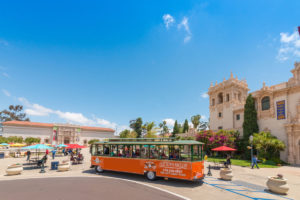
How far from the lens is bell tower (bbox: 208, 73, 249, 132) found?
32.3 metres

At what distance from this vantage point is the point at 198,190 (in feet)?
33.7

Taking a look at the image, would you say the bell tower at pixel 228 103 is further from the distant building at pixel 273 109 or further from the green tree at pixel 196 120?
the green tree at pixel 196 120

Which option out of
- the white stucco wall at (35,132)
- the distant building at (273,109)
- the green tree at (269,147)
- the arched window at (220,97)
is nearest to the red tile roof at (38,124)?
the white stucco wall at (35,132)

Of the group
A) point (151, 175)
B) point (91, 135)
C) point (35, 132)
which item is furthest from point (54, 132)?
point (151, 175)

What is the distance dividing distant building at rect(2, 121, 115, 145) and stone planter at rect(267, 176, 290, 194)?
230 ft

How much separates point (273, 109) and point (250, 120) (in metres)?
3.52

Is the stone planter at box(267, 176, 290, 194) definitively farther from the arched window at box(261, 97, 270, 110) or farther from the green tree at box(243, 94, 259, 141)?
the arched window at box(261, 97, 270, 110)

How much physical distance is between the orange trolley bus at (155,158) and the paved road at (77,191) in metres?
1.67

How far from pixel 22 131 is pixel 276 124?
72.6 meters

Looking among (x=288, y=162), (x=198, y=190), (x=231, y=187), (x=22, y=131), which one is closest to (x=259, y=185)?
(x=231, y=187)

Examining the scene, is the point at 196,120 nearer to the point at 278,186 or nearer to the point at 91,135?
the point at 91,135

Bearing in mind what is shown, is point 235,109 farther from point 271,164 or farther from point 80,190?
point 80,190

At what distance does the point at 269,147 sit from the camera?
915 inches

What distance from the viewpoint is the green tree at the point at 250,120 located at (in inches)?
1083
